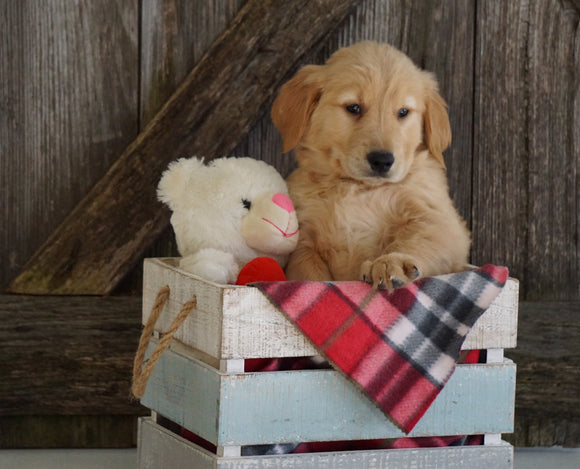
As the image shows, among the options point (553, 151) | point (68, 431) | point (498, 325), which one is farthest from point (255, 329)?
point (553, 151)

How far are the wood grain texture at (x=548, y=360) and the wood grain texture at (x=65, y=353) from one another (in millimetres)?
1181

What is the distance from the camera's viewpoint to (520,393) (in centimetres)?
269

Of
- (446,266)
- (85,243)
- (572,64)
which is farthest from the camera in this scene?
(572,64)

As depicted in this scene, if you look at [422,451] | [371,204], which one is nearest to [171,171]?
[371,204]

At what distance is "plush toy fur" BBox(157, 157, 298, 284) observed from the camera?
1856mm

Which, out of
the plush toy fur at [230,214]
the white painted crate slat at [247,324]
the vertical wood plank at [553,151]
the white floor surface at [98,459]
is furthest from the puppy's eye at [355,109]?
the white floor surface at [98,459]

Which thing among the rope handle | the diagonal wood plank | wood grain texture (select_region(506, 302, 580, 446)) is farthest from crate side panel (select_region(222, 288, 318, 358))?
wood grain texture (select_region(506, 302, 580, 446))

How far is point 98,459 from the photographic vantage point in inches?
98.9

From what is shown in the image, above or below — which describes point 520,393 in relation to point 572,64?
below

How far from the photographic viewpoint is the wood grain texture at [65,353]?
2549 mm

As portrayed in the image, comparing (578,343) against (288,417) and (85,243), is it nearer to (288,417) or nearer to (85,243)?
(288,417)

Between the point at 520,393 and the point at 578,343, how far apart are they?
0.24 metres

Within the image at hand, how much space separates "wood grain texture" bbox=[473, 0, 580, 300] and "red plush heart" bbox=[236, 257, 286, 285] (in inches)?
41.8

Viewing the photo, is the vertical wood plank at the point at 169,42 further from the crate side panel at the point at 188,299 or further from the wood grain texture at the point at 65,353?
the crate side panel at the point at 188,299
